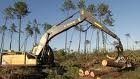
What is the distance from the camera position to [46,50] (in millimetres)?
18453

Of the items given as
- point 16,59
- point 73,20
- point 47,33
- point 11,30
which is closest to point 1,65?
point 16,59

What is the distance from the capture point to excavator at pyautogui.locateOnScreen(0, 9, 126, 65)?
18125 millimetres

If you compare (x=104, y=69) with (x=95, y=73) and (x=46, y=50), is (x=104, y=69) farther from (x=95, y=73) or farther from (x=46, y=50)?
(x=46, y=50)

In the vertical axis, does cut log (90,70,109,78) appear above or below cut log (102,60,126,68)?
below

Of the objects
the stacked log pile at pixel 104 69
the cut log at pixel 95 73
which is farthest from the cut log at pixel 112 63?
the cut log at pixel 95 73

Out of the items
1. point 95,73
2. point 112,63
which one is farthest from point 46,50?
point 112,63

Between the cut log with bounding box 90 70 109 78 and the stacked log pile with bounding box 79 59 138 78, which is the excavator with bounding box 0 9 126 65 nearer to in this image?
the stacked log pile with bounding box 79 59 138 78

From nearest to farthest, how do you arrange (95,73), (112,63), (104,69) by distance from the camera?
(95,73) < (112,63) < (104,69)

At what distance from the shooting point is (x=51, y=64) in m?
18.9

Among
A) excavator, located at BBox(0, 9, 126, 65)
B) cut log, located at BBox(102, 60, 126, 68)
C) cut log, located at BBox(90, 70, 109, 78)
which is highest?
excavator, located at BBox(0, 9, 126, 65)

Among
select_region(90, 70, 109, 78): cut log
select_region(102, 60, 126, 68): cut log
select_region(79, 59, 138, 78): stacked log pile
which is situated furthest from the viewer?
select_region(102, 60, 126, 68): cut log

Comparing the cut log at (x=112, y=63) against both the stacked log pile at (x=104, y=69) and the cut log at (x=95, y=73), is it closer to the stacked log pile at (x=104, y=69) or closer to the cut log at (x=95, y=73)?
the stacked log pile at (x=104, y=69)

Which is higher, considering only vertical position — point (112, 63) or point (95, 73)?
point (112, 63)

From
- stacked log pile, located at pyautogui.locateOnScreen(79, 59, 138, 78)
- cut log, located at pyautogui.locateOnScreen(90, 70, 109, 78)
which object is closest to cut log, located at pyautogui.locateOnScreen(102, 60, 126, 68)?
stacked log pile, located at pyautogui.locateOnScreen(79, 59, 138, 78)
